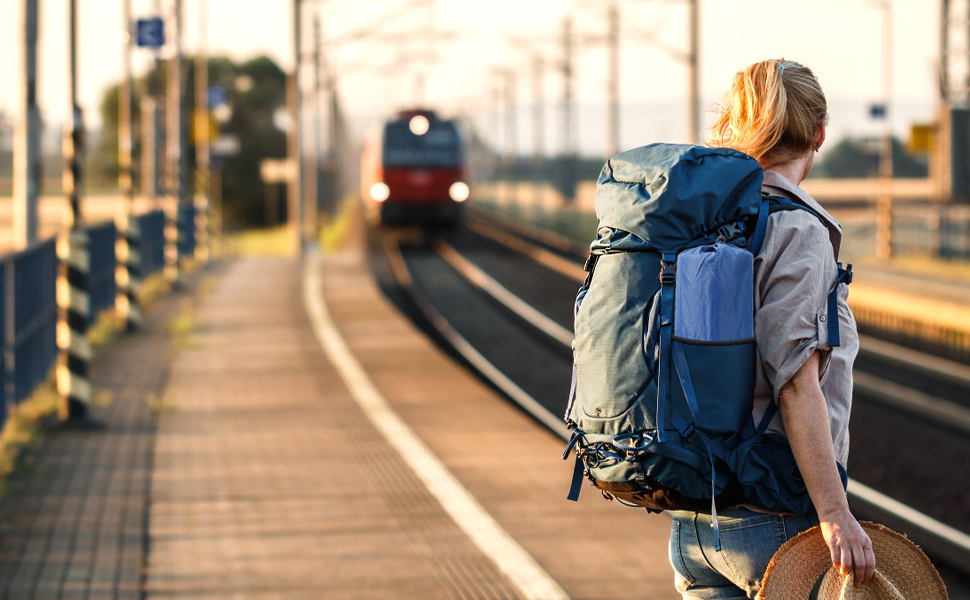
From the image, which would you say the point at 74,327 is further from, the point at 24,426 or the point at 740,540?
the point at 740,540

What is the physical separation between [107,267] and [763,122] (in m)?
14.1

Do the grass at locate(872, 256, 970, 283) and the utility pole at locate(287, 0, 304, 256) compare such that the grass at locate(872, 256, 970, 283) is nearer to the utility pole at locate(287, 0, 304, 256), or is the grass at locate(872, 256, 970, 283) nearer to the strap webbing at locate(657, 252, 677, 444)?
the utility pole at locate(287, 0, 304, 256)

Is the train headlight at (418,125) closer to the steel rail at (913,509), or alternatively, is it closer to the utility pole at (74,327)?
the steel rail at (913,509)

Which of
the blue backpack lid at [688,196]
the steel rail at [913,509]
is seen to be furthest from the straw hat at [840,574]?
the steel rail at [913,509]

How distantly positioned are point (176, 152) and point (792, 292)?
72.2 feet

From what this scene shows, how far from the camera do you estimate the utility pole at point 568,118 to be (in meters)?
40.0

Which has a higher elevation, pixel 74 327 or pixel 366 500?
pixel 74 327

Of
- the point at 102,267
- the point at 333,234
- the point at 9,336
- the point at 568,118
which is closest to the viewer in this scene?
the point at 9,336

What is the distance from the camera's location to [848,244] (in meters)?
30.1

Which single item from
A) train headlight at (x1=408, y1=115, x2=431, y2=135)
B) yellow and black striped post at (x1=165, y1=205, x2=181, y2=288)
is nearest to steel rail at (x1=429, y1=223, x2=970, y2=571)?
yellow and black striped post at (x1=165, y1=205, x2=181, y2=288)

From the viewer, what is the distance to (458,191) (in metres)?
33.2

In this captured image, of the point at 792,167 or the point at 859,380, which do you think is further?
the point at 859,380

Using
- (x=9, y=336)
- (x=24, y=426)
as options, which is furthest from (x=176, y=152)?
(x=9, y=336)

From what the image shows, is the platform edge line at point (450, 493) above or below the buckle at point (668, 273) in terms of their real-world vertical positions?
below
